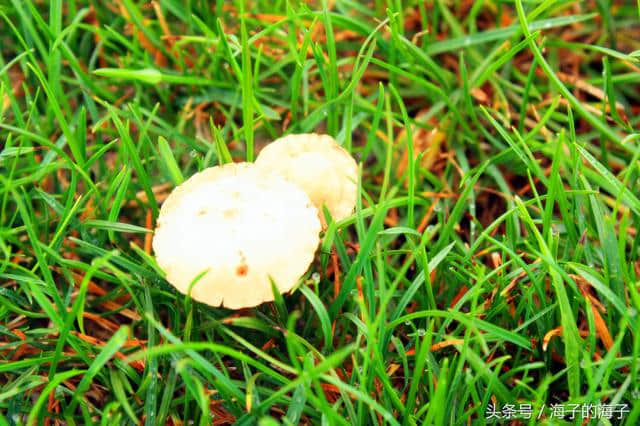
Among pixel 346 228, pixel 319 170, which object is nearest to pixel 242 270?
pixel 319 170

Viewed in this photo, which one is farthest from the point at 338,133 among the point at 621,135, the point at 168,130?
the point at 621,135

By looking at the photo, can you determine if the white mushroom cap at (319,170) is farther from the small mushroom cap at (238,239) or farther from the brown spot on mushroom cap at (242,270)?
the brown spot on mushroom cap at (242,270)

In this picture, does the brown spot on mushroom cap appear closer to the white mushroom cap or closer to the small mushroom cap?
the small mushroom cap

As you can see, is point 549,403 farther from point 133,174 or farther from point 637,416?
point 133,174

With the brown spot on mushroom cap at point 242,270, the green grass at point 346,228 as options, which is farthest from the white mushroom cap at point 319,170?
the brown spot on mushroom cap at point 242,270

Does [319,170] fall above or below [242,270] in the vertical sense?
above

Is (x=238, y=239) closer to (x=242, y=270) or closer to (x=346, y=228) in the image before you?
(x=242, y=270)

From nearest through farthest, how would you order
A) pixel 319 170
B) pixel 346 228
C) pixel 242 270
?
pixel 242 270, pixel 319 170, pixel 346 228
